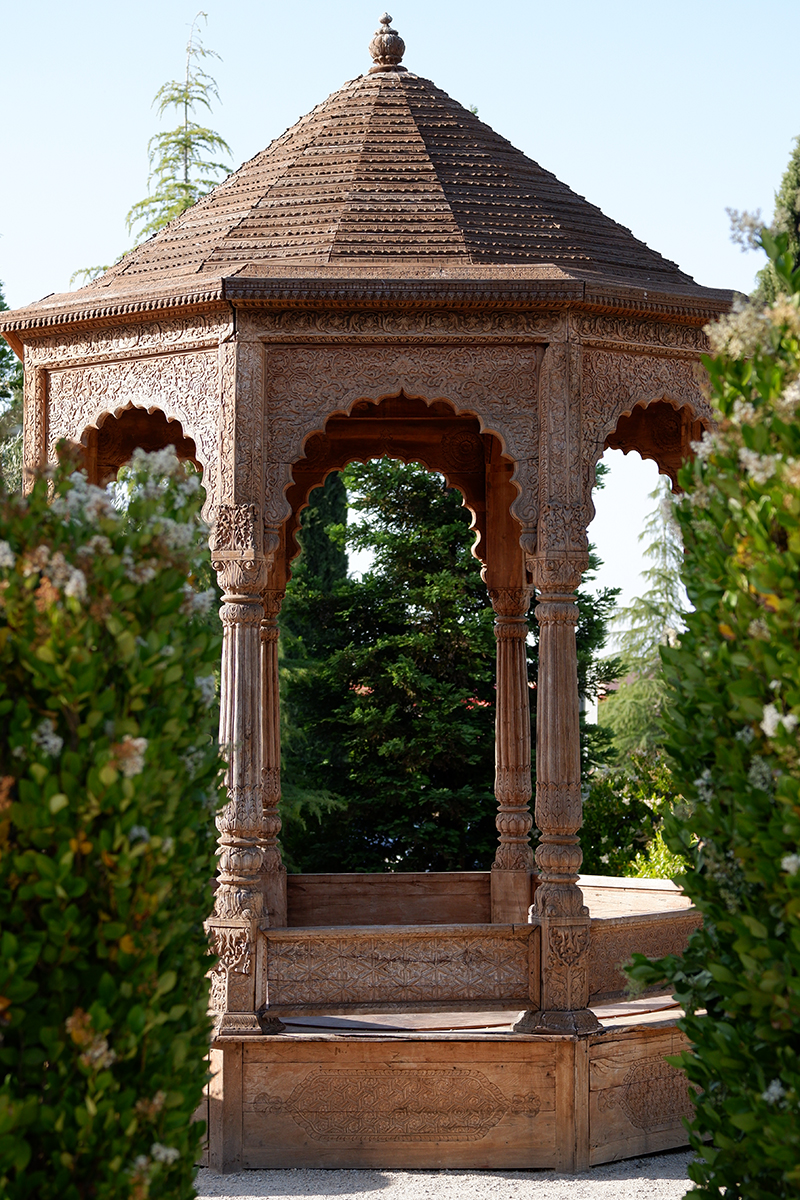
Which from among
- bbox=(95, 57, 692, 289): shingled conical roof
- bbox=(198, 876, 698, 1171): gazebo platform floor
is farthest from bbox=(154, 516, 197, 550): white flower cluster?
bbox=(198, 876, 698, 1171): gazebo platform floor

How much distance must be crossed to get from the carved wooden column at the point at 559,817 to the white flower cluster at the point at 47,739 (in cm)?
357

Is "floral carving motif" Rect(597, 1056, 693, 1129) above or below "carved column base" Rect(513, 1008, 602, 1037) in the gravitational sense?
below

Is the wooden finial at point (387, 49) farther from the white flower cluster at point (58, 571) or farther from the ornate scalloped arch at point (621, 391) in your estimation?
the white flower cluster at point (58, 571)

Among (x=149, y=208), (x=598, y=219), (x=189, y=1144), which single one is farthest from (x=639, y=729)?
(x=189, y=1144)

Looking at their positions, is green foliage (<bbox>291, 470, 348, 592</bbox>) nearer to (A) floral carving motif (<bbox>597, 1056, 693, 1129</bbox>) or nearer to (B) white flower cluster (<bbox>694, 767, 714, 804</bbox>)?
(A) floral carving motif (<bbox>597, 1056, 693, 1129</bbox>)

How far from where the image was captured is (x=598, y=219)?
24.7ft

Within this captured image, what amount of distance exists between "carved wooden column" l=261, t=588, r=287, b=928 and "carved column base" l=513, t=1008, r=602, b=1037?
106 inches

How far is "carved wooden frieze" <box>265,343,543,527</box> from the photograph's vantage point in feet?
21.4

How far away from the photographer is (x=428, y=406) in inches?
264

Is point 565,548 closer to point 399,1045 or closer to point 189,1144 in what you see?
point 399,1045

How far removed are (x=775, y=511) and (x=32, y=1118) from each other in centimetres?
231

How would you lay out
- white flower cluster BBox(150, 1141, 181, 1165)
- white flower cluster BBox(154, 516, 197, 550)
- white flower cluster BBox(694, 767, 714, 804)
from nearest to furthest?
white flower cluster BBox(150, 1141, 181, 1165) < white flower cluster BBox(154, 516, 197, 550) < white flower cluster BBox(694, 767, 714, 804)

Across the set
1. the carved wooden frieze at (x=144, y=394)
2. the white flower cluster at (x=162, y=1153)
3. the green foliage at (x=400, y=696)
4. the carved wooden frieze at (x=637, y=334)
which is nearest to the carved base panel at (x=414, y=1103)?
the carved wooden frieze at (x=144, y=394)

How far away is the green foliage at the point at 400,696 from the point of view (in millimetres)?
16391
